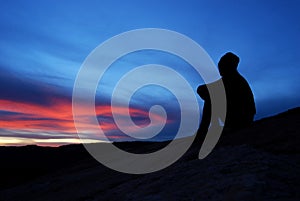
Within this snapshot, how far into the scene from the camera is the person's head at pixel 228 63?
27.5 ft

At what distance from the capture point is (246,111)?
8.28 m

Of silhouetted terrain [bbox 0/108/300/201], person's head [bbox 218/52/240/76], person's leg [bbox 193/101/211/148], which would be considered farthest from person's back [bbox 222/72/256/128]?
silhouetted terrain [bbox 0/108/300/201]

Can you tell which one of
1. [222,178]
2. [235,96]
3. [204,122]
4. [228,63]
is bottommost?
[222,178]

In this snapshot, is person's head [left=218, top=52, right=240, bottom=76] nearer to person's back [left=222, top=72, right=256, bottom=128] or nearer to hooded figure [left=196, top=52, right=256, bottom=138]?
hooded figure [left=196, top=52, right=256, bottom=138]

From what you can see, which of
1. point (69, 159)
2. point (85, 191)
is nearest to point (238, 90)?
point (85, 191)

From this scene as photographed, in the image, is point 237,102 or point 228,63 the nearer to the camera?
point 237,102

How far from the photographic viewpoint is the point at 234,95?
8305mm

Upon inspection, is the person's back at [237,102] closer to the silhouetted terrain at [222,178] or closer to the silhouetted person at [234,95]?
the silhouetted person at [234,95]

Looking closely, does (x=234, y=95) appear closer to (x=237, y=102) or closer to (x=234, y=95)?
(x=234, y=95)

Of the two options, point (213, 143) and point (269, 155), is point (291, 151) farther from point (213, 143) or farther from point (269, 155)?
point (213, 143)

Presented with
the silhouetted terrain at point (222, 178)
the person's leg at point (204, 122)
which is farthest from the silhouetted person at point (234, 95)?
the silhouetted terrain at point (222, 178)

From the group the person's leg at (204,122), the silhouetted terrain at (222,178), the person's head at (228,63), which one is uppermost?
the person's head at (228,63)

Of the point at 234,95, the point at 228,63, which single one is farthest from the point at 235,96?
the point at 228,63

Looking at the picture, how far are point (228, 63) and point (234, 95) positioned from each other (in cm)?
91
